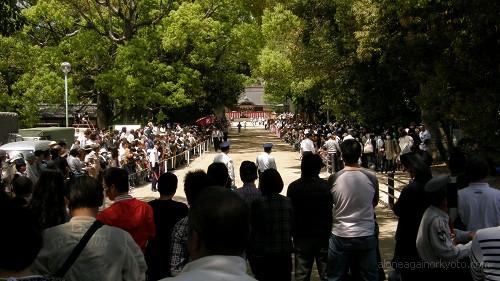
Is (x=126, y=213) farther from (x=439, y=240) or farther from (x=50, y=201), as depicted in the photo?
(x=439, y=240)

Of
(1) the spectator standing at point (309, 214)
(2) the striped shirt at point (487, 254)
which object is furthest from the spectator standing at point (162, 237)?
(2) the striped shirt at point (487, 254)

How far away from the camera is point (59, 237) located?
154 inches

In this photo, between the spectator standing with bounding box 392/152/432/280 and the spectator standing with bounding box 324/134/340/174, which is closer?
the spectator standing with bounding box 392/152/432/280

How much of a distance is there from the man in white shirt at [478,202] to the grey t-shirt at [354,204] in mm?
986

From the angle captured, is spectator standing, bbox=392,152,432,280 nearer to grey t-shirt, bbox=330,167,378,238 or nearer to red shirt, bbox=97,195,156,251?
grey t-shirt, bbox=330,167,378,238

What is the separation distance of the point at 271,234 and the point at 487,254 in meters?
2.58

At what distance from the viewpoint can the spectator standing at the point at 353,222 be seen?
19.6ft

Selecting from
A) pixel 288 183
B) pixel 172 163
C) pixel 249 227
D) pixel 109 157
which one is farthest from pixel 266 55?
pixel 249 227

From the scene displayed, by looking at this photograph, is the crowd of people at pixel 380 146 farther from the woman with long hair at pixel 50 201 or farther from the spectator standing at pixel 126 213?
the woman with long hair at pixel 50 201

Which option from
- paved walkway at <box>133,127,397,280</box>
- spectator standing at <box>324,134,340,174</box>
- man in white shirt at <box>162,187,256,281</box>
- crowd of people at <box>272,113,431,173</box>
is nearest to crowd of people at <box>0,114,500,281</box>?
man in white shirt at <box>162,187,256,281</box>

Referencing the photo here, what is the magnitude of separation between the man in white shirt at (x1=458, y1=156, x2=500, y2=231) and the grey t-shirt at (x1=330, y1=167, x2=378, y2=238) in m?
0.99

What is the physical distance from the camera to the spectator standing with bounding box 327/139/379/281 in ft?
19.6

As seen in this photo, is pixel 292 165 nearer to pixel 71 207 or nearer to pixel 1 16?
pixel 1 16

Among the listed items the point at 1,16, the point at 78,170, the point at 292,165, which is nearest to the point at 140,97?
the point at 292,165
